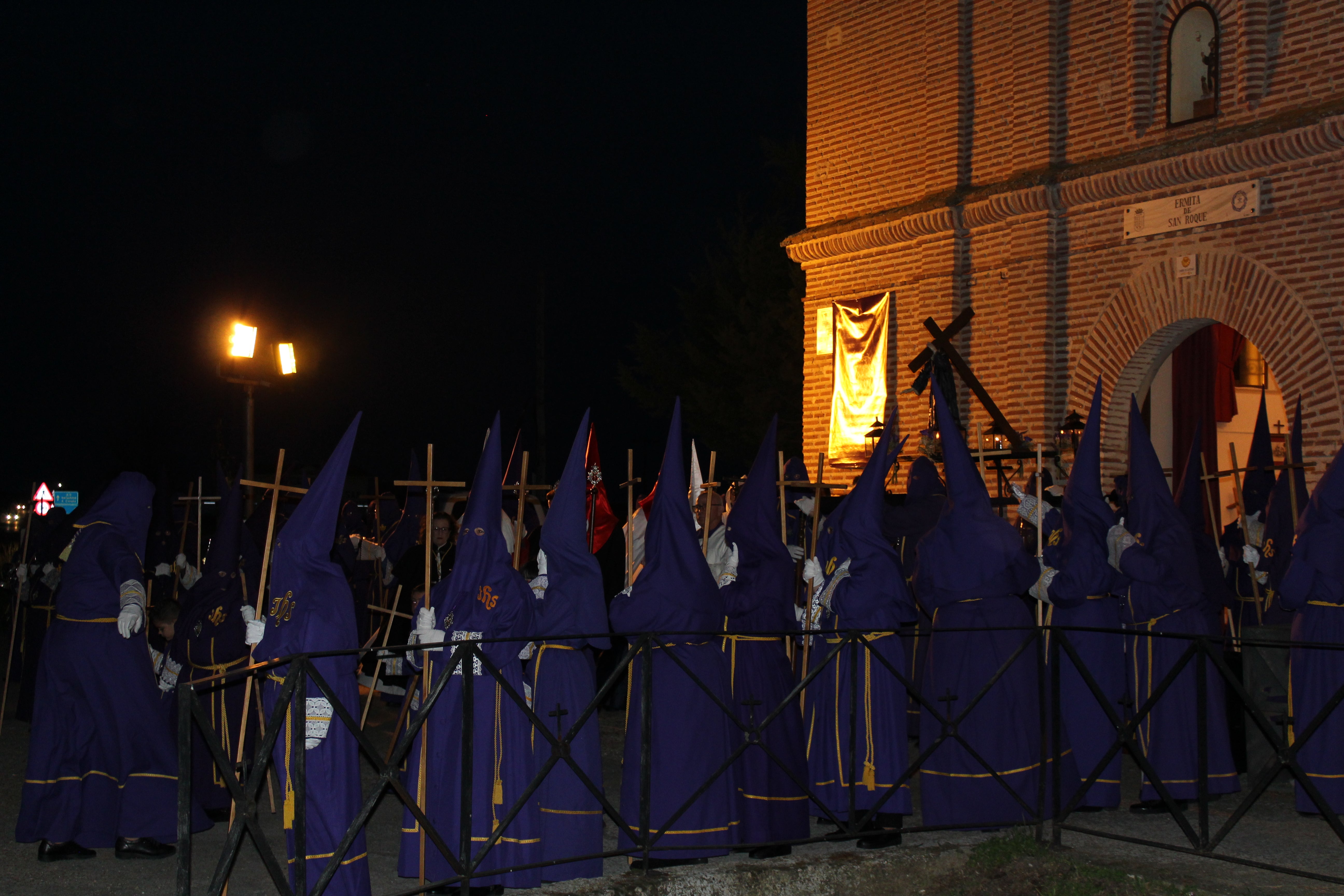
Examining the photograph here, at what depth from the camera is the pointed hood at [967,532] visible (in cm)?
702

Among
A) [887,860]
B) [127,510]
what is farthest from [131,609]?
[887,860]

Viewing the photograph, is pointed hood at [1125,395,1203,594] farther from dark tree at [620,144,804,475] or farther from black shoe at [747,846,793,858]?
dark tree at [620,144,804,475]

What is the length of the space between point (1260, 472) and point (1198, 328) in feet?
8.31

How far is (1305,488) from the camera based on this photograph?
10.1 m

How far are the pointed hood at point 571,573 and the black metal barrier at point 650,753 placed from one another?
1.16ft

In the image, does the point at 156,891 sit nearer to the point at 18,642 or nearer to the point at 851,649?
the point at 851,649

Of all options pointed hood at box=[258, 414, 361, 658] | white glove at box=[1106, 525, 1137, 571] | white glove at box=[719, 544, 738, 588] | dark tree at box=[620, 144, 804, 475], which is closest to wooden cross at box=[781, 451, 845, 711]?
white glove at box=[719, 544, 738, 588]

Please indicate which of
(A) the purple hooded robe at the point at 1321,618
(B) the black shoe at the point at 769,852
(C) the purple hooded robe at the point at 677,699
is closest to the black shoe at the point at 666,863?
(C) the purple hooded robe at the point at 677,699

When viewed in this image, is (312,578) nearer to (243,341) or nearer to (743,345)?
(243,341)

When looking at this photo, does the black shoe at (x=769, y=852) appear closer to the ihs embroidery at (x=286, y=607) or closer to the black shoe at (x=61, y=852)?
the ihs embroidery at (x=286, y=607)

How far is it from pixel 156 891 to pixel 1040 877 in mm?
4447

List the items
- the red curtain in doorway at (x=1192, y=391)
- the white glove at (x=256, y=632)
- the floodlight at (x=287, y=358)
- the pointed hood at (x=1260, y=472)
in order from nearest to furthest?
the white glove at (x=256, y=632)
the pointed hood at (x=1260, y=472)
the floodlight at (x=287, y=358)
the red curtain in doorway at (x=1192, y=391)

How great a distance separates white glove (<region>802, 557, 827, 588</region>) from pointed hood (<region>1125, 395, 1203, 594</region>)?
7.23ft

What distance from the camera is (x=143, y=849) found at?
6590mm
